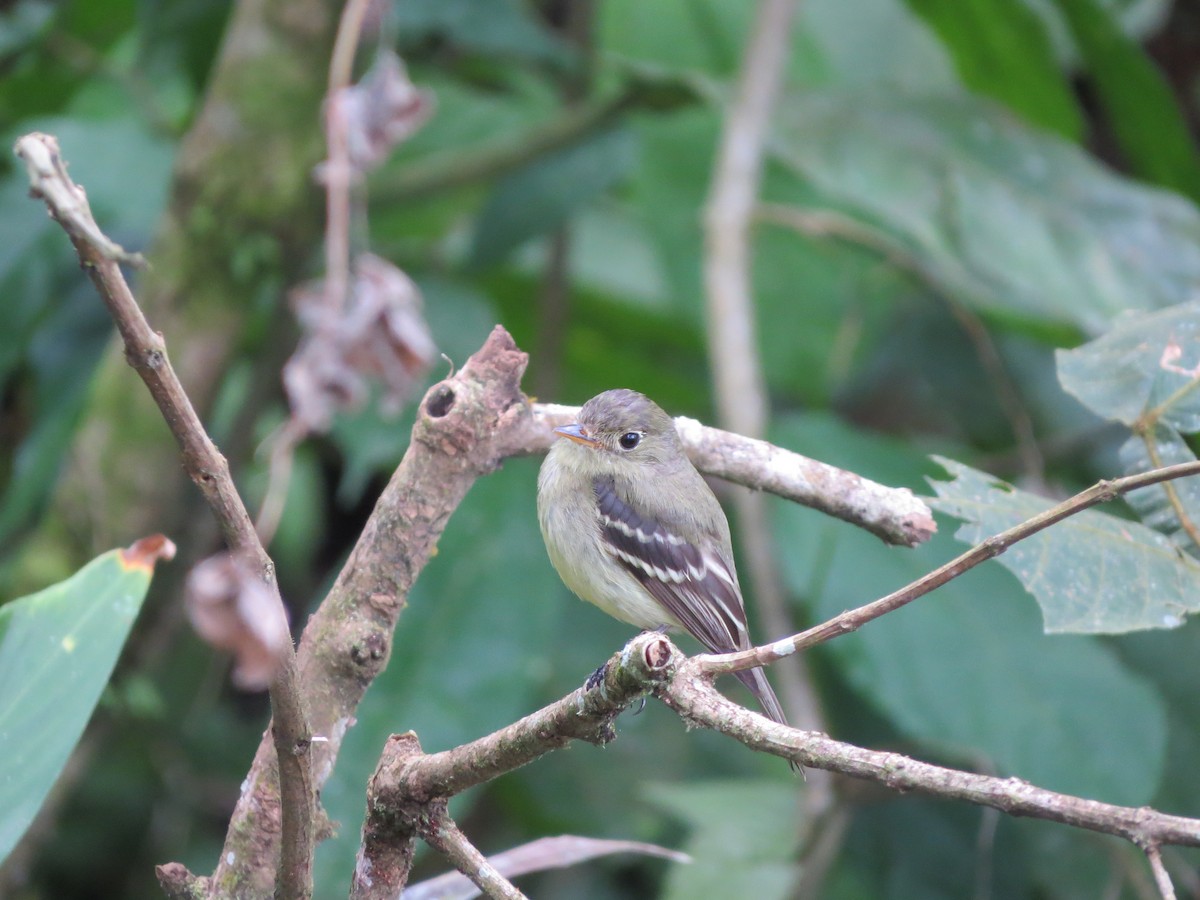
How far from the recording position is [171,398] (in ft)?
3.30

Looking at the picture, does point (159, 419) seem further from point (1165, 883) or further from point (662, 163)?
point (1165, 883)

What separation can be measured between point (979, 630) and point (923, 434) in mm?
2714

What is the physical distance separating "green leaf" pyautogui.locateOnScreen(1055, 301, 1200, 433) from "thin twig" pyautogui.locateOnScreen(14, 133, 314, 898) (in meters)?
1.24

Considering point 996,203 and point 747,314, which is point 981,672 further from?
point 996,203

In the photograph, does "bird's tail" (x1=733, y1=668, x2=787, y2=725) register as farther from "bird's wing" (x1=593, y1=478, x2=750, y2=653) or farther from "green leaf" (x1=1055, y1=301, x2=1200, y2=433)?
"green leaf" (x1=1055, y1=301, x2=1200, y2=433)

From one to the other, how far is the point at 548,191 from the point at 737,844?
80.0 inches

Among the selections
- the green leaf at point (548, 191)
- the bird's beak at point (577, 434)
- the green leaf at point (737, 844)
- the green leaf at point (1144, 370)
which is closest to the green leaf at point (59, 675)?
the bird's beak at point (577, 434)

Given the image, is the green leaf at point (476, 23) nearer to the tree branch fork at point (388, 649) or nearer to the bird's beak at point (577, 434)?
the bird's beak at point (577, 434)

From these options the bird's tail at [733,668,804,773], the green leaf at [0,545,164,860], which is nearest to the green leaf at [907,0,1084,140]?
the bird's tail at [733,668,804,773]

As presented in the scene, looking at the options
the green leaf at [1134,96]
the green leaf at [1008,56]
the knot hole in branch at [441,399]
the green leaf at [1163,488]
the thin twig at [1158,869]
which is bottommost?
the thin twig at [1158,869]

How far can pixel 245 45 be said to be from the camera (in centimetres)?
317

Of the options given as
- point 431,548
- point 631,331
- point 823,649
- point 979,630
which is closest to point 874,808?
point 823,649

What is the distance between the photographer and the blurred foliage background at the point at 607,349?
3041 millimetres

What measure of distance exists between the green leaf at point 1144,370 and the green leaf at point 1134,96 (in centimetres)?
264
